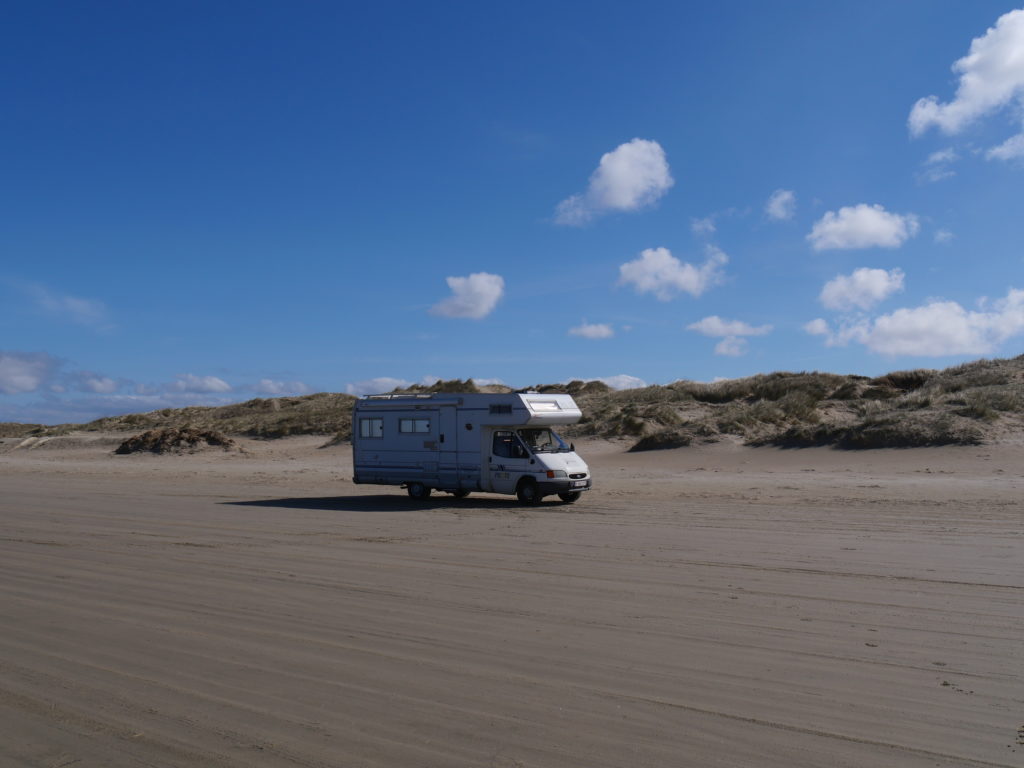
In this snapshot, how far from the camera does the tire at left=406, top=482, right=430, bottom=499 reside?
2264 cm

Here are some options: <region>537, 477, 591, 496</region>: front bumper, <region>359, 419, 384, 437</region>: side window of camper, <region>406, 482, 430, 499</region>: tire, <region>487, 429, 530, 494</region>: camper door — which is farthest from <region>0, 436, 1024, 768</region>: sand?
<region>359, 419, 384, 437</region>: side window of camper

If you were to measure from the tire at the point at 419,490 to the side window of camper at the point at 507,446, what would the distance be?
239 cm

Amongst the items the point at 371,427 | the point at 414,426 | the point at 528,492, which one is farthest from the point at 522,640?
the point at 371,427

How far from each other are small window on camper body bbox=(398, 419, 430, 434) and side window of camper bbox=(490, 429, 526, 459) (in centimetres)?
204

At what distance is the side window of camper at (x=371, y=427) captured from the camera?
2325 centimetres

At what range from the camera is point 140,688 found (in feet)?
21.8

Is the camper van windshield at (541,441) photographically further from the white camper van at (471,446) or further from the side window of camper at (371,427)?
the side window of camper at (371,427)

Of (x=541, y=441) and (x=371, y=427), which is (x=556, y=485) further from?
(x=371, y=427)

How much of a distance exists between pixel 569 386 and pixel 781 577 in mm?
49953

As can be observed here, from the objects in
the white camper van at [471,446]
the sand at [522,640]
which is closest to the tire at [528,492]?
the white camper van at [471,446]

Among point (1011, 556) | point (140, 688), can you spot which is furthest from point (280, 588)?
point (1011, 556)

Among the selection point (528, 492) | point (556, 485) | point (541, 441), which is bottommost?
point (528, 492)

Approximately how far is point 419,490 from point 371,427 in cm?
222

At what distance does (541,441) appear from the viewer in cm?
2159
